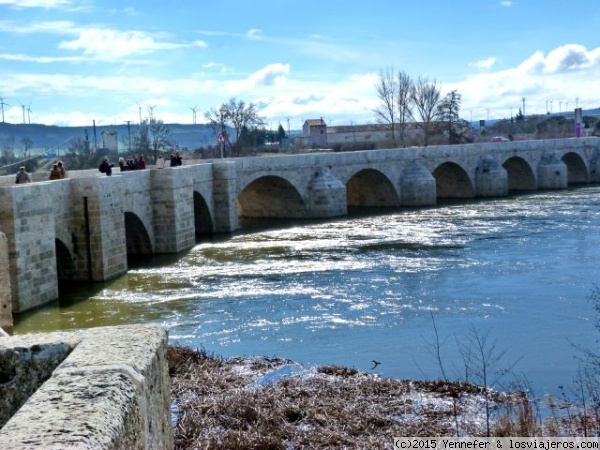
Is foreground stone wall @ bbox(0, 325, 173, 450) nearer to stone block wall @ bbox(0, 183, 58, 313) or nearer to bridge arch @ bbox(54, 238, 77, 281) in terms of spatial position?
stone block wall @ bbox(0, 183, 58, 313)

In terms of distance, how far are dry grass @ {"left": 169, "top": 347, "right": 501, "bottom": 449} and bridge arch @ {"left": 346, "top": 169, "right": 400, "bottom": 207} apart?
23061 mm

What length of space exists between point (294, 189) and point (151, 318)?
15.6 m

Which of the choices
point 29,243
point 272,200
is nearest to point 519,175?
point 272,200

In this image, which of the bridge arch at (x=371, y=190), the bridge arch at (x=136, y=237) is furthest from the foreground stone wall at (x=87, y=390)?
the bridge arch at (x=371, y=190)

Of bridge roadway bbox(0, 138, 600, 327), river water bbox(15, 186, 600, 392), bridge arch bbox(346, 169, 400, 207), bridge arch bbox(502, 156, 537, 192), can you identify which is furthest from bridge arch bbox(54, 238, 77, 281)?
bridge arch bbox(502, 156, 537, 192)

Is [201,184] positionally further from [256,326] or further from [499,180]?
[499,180]

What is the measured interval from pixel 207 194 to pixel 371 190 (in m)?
10.4

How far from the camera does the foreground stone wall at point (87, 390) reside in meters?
2.57

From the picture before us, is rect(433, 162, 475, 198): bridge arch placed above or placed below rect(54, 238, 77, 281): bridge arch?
above

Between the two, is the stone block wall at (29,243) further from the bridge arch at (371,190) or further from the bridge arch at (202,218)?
the bridge arch at (371,190)

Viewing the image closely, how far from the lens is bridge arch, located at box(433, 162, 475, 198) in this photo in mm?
35312

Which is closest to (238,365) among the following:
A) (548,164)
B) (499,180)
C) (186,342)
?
(186,342)

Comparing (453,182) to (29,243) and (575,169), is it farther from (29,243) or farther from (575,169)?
(29,243)

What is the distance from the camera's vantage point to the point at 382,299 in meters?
13.8
